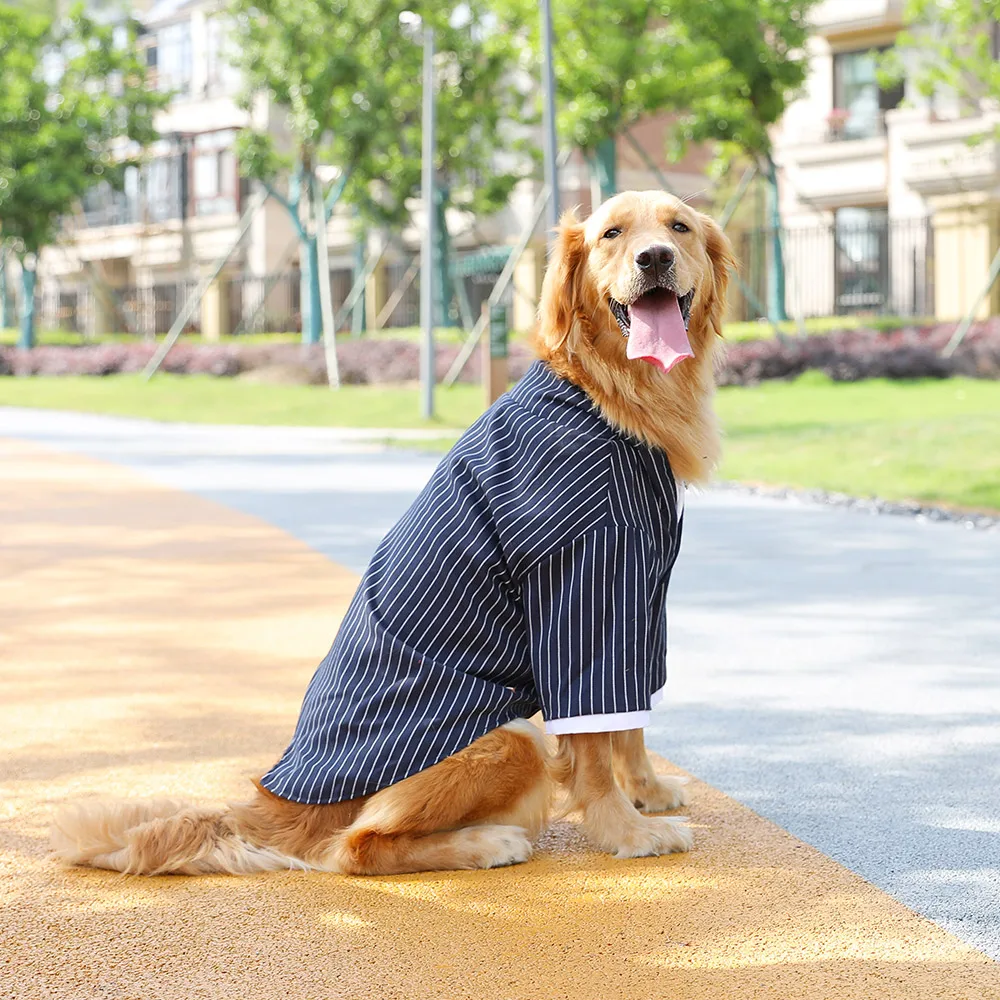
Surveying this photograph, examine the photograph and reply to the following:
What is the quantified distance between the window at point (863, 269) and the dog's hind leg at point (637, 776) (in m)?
30.0

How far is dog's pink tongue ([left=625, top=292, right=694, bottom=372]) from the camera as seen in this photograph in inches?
152

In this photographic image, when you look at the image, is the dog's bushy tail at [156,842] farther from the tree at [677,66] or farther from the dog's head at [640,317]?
the tree at [677,66]

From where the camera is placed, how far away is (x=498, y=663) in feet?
12.3

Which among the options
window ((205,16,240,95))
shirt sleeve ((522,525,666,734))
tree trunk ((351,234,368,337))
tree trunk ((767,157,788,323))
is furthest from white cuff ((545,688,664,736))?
window ((205,16,240,95))

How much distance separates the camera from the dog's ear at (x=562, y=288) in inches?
158

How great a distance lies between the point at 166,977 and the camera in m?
3.04

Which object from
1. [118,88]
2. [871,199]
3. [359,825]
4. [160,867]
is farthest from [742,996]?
[118,88]

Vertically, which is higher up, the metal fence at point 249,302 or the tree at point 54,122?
the tree at point 54,122

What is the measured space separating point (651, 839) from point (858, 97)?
112 feet

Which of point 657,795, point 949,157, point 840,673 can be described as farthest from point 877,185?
point 657,795

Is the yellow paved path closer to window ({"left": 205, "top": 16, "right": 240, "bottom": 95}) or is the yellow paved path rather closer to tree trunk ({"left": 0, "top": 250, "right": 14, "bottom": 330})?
tree trunk ({"left": 0, "top": 250, "right": 14, "bottom": 330})

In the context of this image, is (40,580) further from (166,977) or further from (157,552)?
(166,977)

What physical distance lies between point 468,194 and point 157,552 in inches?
1140

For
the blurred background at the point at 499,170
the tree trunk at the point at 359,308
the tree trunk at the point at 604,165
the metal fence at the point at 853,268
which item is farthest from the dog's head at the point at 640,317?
the tree trunk at the point at 359,308
